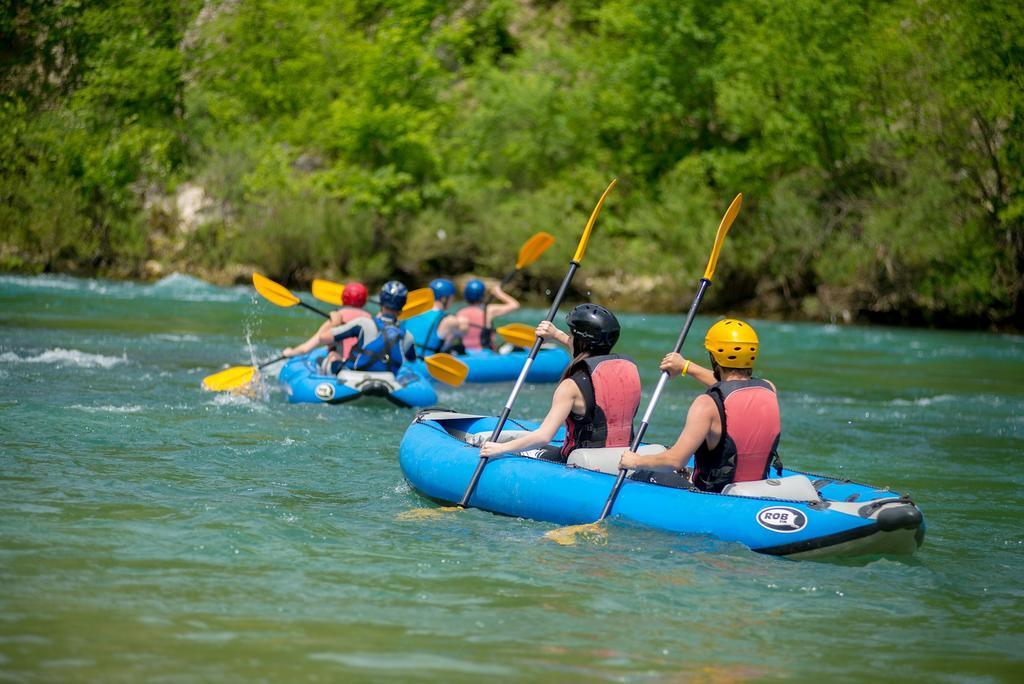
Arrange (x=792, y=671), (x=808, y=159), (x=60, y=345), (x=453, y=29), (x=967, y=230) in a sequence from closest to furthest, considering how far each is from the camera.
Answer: (x=792, y=671) → (x=60, y=345) → (x=967, y=230) → (x=808, y=159) → (x=453, y=29)

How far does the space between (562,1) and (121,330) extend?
29.0 meters

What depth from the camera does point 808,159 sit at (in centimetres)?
2559

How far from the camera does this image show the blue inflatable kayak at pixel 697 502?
18.0 feet

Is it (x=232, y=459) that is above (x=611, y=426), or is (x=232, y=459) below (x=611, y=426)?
below

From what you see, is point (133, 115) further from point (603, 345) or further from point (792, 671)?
point (792, 671)

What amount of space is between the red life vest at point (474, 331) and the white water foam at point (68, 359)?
11.9 feet

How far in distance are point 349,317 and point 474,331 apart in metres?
2.73

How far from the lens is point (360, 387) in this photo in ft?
33.5

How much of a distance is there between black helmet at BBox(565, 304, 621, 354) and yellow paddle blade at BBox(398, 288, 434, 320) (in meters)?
5.54

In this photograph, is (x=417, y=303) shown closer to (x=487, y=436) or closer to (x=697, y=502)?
(x=487, y=436)

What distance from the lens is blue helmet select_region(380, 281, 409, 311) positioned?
10508 mm

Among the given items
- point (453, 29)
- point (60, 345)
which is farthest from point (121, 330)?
point (453, 29)

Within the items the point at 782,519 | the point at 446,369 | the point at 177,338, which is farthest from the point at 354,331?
the point at 177,338

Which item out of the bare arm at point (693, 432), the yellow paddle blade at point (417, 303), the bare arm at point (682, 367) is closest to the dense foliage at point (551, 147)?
the yellow paddle blade at point (417, 303)
